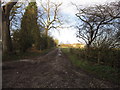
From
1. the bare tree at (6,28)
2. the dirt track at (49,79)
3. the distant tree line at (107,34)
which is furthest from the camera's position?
the bare tree at (6,28)

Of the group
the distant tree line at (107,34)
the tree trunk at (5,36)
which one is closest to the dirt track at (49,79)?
the distant tree line at (107,34)

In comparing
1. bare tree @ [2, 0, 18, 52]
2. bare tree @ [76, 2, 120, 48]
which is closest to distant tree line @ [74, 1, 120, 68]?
bare tree @ [76, 2, 120, 48]

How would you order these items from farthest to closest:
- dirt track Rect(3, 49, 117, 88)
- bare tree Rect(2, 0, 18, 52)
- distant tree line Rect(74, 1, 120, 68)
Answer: bare tree Rect(2, 0, 18, 52)
distant tree line Rect(74, 1, 120, 68)
dirt track Rect(3, 49, 117, 88)

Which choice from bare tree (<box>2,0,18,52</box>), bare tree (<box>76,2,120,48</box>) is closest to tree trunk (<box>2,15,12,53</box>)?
bare tree (<box>2,0,18,52</box>)

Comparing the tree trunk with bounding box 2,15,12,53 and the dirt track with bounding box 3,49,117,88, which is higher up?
the tree trunk with bounding box 2,15,12,53

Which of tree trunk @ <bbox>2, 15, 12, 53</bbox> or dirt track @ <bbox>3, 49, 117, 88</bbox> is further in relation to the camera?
tree trunk @ <bbox>2, 15, 12, 53</bbox>

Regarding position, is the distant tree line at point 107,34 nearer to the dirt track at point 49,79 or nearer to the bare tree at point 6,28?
the dirt track at point 49,79

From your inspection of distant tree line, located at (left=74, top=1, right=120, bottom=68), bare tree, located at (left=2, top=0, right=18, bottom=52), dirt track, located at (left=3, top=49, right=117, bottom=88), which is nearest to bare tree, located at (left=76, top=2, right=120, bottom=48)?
distant tree line, located at (left=74, top=1, right=120, bottom=68)

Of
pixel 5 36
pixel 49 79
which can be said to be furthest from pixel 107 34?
pixel 5 36

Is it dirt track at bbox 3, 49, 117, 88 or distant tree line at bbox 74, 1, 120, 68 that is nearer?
dirt track at bbox 3, 49, 117, 88

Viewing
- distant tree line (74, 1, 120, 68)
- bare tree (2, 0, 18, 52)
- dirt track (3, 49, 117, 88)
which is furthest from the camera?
bare tree (2, 0, 18, 52)

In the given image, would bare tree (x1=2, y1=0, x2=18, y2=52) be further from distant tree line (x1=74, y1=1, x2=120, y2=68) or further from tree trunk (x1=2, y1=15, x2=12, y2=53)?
distant tree line (x1=74, y1=1, x2=120, y2=68)

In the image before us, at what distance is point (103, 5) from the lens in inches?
201

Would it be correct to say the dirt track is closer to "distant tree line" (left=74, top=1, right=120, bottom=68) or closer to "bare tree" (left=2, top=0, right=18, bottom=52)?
"distant tree line" (left=74, top=1, right=120, bottom=68)
